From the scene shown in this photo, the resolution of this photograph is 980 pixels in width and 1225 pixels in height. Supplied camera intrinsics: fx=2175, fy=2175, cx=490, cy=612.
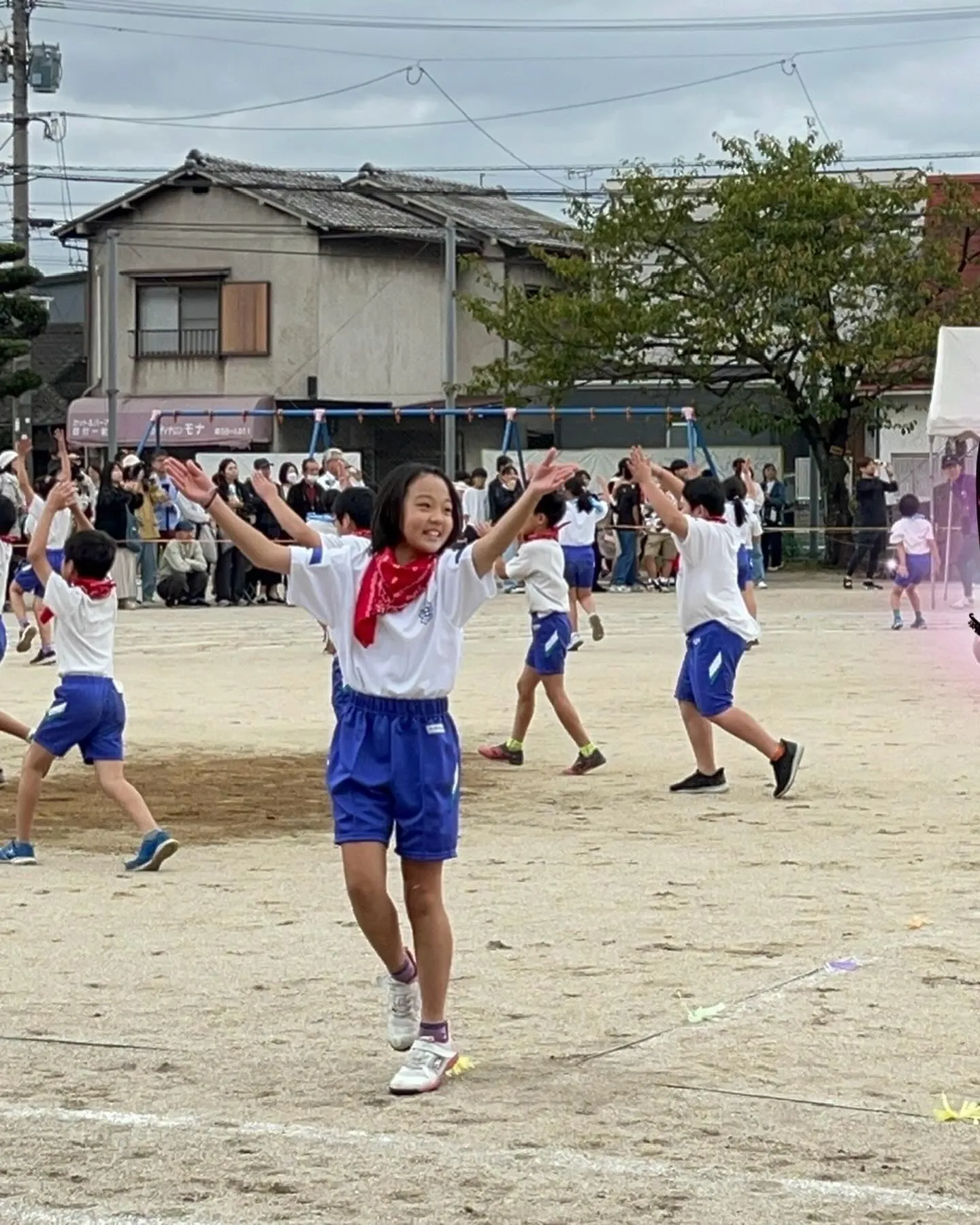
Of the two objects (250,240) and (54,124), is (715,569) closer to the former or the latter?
(54,124)

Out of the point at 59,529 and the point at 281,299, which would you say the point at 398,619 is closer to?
the point at 59,529

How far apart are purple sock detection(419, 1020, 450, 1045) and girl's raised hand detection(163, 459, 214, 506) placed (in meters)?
1.63

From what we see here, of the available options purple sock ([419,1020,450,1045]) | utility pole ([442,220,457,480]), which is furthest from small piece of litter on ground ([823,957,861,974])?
utility pole ([442,220,457,480])

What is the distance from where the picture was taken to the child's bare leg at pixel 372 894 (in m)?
6.00

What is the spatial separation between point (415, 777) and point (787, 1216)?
179 centimetres

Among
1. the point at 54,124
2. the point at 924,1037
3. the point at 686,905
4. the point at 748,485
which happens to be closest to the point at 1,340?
the point at 54,124

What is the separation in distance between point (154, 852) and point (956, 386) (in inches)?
690

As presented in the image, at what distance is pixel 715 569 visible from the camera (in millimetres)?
11727

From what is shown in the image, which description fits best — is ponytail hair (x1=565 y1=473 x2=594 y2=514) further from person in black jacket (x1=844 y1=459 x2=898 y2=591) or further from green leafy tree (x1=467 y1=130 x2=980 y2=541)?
green leafy tree (x1=467 y1=130 x2=980 y2=541)

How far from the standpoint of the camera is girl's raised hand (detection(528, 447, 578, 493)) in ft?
19.4

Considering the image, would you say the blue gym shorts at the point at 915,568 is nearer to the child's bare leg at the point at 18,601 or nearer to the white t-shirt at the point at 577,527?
the white t-shirt at the point at 577,527

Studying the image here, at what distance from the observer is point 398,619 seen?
6.08 metres

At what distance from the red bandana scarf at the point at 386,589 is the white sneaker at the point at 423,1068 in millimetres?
1119

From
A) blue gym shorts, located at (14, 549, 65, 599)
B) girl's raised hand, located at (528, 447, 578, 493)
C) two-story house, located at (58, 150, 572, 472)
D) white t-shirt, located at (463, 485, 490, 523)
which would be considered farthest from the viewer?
two-story house, located at (58, 150, 572, 472)
